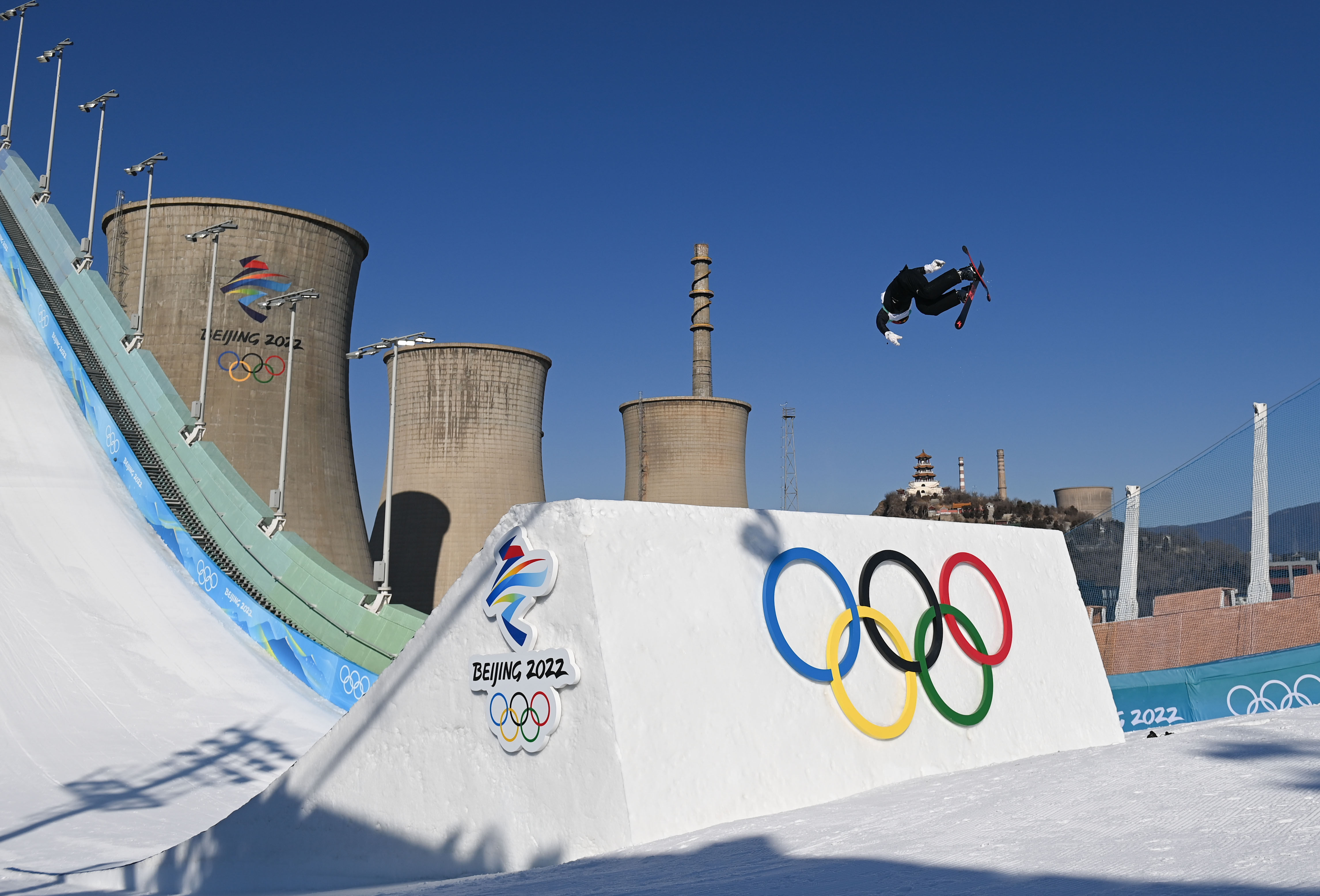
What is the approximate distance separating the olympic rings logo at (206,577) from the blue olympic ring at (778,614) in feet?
42.1

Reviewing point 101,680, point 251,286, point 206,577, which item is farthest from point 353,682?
point 251,286

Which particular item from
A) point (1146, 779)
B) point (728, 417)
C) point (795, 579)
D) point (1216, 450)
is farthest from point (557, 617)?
point (728, 417)

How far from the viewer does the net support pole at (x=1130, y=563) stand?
35.9ft

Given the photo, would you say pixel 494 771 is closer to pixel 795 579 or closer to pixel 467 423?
pixel 795 579

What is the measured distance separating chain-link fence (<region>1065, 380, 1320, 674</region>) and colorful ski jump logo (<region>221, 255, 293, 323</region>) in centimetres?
1992

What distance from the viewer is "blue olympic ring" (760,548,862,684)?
5.73 m

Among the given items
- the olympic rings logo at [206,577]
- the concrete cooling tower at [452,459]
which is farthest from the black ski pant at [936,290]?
the concrete cooling tower at [452,459]

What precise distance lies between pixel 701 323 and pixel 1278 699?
3883 centimetres

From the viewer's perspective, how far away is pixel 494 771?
5.46 metres

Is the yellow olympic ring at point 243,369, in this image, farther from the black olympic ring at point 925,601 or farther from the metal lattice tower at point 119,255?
the black olympic ring at point 925,601

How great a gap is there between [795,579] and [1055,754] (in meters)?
2.27

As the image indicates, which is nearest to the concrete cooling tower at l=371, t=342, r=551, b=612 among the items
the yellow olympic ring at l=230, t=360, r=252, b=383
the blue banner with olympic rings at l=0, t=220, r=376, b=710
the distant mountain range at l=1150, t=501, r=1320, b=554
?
the yellow olympic ring at l=230, t=360, r=252, b=383

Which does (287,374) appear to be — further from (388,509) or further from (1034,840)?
(1034,840)

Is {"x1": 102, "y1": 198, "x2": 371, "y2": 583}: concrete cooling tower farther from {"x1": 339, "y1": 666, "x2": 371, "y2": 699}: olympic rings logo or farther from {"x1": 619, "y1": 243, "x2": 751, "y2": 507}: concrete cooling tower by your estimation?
{"x1": 619, "y1": 243, "x2": 751, "y2": 507}: concrete cooling tower
